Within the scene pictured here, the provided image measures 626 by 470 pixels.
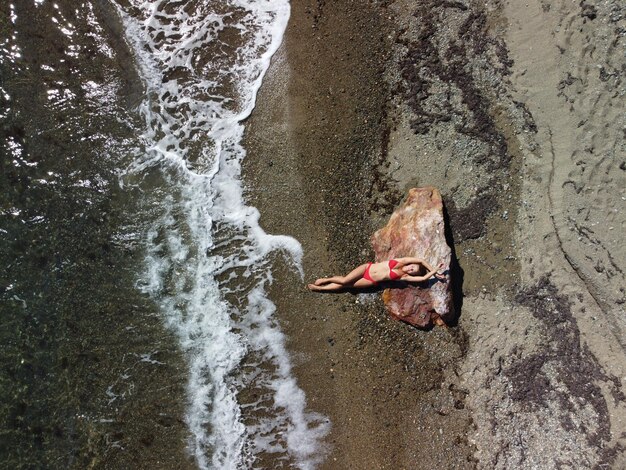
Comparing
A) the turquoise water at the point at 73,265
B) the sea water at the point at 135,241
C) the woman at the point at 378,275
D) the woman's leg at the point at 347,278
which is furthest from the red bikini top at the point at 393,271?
the turquoise water at the point at 73,265

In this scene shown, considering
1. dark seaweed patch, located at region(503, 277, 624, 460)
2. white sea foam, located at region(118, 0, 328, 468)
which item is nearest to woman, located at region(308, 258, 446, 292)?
white sea foam, located at region(118, 0, 328, 468)

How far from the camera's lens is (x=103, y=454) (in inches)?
327

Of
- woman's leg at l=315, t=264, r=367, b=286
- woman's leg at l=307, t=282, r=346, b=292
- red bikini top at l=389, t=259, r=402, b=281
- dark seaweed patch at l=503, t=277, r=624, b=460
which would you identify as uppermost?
red bikini top at l=389, t=259, r=402, b=281

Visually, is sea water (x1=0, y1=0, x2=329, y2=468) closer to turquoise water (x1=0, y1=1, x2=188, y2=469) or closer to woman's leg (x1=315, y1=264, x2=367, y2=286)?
turquoise water (x1=0, y1=1, x2=188, y2=469)

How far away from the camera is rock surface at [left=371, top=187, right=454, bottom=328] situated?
7.85 metres

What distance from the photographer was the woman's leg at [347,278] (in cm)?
815

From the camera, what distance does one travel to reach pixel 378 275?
26.3 feet

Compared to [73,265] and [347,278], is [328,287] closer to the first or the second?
[347,278]

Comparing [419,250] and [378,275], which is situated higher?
[419,250]

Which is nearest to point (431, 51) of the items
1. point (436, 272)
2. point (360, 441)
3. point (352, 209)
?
point (352, 209)

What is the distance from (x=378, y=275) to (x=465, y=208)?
2074 millimetres

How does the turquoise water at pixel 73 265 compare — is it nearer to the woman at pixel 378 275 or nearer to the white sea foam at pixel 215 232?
the white sea foam at pixel 215 232

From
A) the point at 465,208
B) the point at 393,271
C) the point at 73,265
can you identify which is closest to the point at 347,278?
the point at 393,271

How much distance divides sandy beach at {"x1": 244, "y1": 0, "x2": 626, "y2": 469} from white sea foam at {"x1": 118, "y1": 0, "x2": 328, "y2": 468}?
406 millimetres
